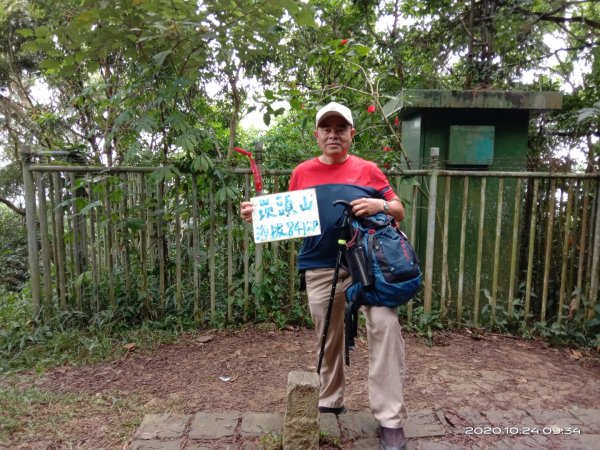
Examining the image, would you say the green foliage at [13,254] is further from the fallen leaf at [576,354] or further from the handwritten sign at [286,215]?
the fallen leaf at [576,354]

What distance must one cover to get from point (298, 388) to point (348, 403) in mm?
809

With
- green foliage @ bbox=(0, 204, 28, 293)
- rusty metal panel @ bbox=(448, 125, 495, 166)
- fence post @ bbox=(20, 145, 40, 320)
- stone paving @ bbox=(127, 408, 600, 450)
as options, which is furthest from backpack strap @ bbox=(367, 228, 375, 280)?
green foliage @ bbox=(0, 204, 28, 293)

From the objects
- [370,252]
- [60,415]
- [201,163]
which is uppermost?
[201,163]

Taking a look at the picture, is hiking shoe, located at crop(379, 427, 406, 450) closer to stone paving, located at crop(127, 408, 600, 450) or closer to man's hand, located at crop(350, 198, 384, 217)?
stone paving, located at crop(127, 408, 600, 450)

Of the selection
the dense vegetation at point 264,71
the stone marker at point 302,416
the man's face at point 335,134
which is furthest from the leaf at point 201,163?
the stone marker at point 302,416

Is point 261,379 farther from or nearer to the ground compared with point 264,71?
nearer to the ground

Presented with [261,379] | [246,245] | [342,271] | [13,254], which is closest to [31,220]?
[246,245]

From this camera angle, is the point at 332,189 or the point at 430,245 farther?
the point at 430,245

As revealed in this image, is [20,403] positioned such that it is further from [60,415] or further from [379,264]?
[379,264]

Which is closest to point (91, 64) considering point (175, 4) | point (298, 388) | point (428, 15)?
point (175, 4)

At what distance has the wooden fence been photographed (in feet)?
11.9
